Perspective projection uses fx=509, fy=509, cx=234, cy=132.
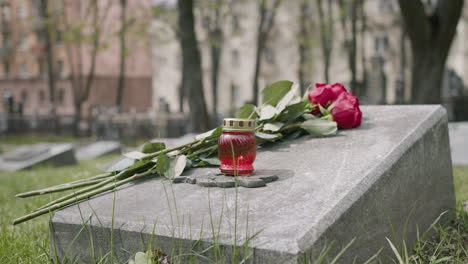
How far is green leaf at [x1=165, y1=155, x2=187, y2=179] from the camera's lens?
257cm

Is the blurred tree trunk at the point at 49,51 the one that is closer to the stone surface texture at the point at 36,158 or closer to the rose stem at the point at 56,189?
the stone surface texture at the point at 36,158

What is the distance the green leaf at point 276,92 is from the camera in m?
3.08

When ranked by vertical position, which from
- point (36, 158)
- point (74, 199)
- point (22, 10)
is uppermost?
point (22, 10)

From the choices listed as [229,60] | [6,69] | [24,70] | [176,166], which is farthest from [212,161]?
[6,69]

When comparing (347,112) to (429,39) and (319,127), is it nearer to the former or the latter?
(319,127)

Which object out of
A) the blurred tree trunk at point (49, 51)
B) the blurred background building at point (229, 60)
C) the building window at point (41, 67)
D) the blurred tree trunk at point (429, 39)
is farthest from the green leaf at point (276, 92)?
the building window at point (41, 67)

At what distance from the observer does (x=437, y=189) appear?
115 inches

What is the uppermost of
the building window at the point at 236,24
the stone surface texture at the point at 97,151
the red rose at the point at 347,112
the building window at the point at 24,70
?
the building window at the point at 236,24

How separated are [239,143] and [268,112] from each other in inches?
25.8

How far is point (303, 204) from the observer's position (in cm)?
201

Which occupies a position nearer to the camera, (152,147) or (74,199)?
(74,199)

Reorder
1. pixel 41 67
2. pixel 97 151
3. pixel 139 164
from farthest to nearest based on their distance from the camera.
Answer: pixel 41 67
pixel 97 151
pixel 139 164

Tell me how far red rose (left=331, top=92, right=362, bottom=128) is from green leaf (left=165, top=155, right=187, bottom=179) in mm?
1023

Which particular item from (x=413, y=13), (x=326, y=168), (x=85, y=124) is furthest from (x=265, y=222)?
(x=85, y=124)
